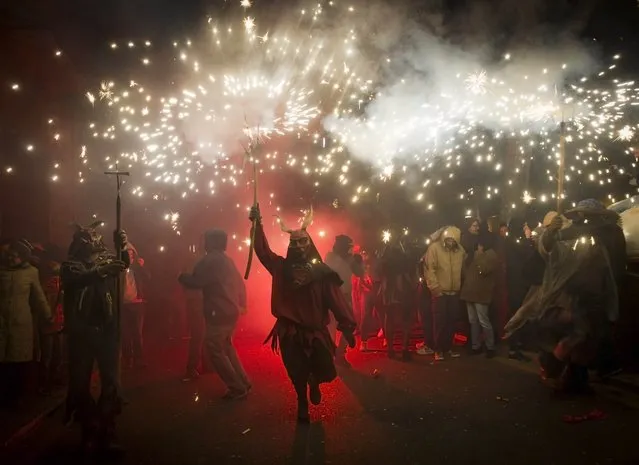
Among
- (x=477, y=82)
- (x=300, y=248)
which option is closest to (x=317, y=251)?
(x=300, y=248)

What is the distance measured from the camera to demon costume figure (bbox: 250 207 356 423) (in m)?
6.12

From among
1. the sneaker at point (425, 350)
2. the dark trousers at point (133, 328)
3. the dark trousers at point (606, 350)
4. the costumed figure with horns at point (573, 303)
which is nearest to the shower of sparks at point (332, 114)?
the costumed figure with horns at point (573, 303)

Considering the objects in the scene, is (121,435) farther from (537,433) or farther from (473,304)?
(473,304)

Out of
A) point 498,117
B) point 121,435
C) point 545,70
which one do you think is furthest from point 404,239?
point 121,435

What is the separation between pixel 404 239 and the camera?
33.0 ft

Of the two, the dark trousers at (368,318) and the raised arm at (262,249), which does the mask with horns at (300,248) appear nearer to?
the raised arm at (262,249)

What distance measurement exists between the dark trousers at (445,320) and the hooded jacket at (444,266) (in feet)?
0.53

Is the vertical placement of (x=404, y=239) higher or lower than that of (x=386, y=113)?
lower

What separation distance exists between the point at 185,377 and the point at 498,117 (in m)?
7.72

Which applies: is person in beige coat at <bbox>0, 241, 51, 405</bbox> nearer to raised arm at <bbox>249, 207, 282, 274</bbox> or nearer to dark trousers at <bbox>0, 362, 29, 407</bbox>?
dark trousers at <bbox>0, 362, 29, 407</bbox>

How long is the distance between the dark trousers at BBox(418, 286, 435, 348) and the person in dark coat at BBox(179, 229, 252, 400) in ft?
12.6

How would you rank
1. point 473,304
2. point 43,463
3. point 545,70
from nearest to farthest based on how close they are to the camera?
point 43,463, point 473,304, point 545,70

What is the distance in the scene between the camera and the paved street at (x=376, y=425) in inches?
199

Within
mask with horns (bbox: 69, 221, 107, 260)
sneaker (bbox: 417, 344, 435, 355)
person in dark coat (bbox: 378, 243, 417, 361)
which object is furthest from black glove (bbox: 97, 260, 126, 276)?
sneaker (bbox: 417, 344, 435, 355)
